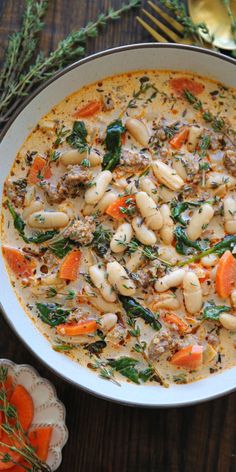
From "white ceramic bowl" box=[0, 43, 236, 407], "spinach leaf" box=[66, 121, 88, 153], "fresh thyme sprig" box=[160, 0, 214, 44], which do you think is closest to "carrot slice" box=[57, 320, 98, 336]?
"white ceramic bowl" box=[0, 43, 236, 407]

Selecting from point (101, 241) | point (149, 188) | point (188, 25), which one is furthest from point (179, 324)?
point (188, 25)

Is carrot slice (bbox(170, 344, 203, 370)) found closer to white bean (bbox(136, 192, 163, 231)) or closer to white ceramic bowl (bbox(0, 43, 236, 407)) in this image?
white ceramic bowl (bbox(0, 43, 236, 407))

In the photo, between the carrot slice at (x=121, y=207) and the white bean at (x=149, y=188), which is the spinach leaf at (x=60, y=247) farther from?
the white bean at (x=149, y=188)

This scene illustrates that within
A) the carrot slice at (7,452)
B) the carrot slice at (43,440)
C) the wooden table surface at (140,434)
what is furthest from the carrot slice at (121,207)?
the carrot slice at (7,452)

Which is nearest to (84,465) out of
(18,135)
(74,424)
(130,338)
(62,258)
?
(74,424)

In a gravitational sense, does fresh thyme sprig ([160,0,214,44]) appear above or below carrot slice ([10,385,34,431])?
above

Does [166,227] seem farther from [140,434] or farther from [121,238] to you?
[140,434]
